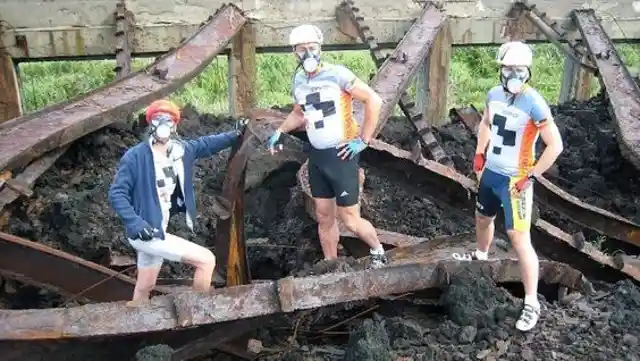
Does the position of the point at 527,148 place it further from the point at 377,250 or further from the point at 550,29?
the point at 550,29

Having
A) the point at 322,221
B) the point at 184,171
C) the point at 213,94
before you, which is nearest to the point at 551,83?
the point at 213,94

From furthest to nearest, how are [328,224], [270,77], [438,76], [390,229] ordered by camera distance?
[270,77], [438,76], [390,229], [328,224]

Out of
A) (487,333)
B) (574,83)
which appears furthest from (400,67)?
(574,83)

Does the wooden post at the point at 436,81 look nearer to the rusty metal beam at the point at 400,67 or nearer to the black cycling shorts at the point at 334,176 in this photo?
A: the rusty metal beam at the point at 400,67

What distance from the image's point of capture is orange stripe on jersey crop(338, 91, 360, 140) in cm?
495

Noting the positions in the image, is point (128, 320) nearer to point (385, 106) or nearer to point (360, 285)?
point (360, 285)

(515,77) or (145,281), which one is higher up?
(515,77)

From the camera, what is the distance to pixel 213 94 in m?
16.2

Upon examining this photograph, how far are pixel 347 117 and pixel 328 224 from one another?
2.69ft

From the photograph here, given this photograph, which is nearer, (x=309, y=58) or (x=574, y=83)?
(x=309, y=58)

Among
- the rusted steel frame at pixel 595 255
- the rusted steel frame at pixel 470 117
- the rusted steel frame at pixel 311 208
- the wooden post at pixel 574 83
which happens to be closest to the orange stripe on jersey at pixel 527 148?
the rusted steel frame at pixel 595 255

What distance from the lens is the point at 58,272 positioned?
4738 mm

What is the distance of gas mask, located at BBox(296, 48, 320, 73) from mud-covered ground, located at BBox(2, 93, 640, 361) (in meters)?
1.43

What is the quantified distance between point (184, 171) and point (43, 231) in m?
2.53
